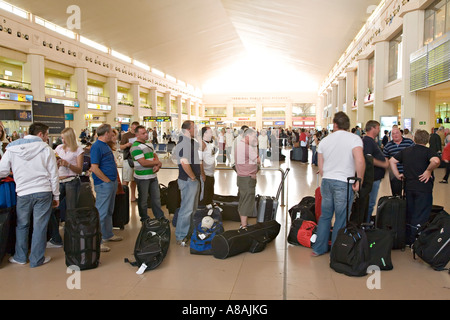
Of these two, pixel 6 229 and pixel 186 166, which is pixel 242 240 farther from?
pixel 6 229

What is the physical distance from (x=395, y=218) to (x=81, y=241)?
3761 millimetres

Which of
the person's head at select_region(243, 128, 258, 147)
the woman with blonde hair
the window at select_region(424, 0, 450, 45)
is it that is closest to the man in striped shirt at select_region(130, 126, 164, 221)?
the woman with blonde hair

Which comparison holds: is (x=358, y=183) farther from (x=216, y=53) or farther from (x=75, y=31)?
(x=216, y=53)

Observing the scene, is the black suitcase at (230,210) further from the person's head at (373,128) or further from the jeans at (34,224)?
the jeans at (34,224)

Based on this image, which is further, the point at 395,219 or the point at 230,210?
the point at 230,210

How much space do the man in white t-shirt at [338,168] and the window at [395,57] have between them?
14.1 metres

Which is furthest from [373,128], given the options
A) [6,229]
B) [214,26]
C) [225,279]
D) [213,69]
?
[213,69]

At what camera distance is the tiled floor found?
3258 mm

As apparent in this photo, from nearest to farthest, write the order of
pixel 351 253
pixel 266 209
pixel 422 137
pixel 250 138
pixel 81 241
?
pixel 351 253 < pixel 81 241 < pixel 422 137 < pixel 250 138 < pixel 266 209

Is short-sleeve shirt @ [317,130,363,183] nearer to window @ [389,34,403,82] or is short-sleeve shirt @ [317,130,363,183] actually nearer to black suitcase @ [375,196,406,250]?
black suitcase @ [375,196,406,250]

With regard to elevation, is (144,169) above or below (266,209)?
above

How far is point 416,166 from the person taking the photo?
4.51 m

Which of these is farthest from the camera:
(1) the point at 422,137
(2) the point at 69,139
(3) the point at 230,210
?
(3) the point at 230,210

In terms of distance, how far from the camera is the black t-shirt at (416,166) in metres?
4.48
